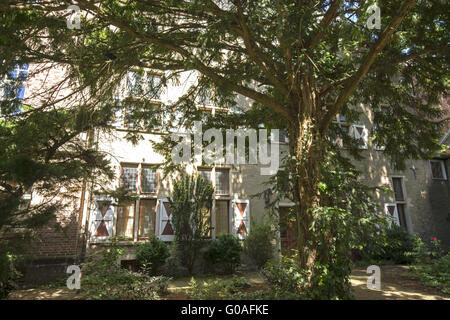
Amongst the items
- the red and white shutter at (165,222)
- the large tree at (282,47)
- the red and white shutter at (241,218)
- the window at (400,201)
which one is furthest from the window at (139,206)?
the window at (400,201)

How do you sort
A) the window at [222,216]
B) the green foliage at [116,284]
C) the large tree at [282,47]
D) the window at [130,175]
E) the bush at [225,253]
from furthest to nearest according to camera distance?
the window at [222,216], the window at [130,175], the bush at [225,253], the green foliage at [116,284], the large tree at [282,47]

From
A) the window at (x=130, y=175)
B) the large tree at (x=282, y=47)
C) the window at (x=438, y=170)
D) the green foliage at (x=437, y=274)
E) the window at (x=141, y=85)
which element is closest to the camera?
the large tree at (x=282, y=47)

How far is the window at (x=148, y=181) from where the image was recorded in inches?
386

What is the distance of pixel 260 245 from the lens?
31.0 ft

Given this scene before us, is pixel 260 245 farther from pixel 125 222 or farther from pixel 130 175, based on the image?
pixel 130 175

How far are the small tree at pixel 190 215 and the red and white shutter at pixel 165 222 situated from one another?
373mm

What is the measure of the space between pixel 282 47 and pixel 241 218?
705 centimetres

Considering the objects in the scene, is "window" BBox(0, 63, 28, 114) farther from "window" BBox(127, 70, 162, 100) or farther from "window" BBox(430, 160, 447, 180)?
"window" BBox(430, 160, 447, 180)

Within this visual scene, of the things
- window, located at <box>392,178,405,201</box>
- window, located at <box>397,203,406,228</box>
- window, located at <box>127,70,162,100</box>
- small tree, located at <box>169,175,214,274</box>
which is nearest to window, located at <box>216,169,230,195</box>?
small tree, located at <box>169,175,214,274</box>

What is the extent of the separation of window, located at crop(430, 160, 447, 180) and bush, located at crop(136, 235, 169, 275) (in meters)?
13.2

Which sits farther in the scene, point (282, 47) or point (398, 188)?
point (398, 188)

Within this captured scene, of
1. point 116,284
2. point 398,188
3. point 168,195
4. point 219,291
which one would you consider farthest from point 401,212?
point 116,284

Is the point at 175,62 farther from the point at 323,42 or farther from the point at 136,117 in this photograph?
the point at 323,42

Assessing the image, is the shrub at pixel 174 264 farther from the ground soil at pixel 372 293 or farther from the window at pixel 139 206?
the window at pixel 139 206
